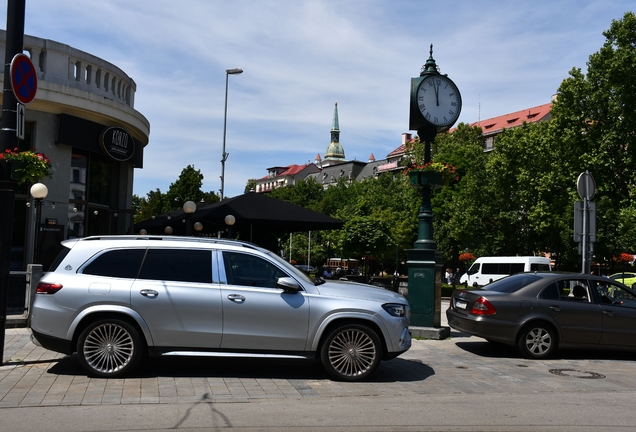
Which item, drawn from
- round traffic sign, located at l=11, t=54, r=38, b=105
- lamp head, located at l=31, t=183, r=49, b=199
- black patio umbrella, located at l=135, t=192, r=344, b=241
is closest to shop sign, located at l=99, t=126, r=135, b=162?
black patio umbrella, located at l=135, t=192, r=344, b=241

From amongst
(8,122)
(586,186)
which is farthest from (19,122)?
(586,186)

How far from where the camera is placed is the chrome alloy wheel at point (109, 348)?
7.39 metres

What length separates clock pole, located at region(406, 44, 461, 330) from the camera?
39.4 feet

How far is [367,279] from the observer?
70.3 feet

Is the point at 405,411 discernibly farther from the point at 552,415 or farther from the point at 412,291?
the point at 412,291

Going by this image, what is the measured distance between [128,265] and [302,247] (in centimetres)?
7551

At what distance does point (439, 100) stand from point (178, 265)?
7264 mm

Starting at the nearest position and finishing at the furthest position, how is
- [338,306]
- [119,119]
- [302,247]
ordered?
1. [338,306]
2. [119,119]
3. [302,247]

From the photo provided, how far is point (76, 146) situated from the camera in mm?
15484

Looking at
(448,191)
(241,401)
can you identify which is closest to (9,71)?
(241,401)

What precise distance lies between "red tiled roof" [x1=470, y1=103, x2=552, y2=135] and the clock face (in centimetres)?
7076

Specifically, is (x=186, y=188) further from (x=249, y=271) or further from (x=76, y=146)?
(x=249, y=271)

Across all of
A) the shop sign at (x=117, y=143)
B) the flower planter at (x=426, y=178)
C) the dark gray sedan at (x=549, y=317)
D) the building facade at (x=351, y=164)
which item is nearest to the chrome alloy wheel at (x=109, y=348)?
the dark gray sedan at (x=549, y=317)

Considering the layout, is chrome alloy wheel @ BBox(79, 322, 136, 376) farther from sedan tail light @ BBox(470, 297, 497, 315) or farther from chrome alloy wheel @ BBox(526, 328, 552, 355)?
chrome alloy wheel @ BBox(526, 328, 552, 355)
